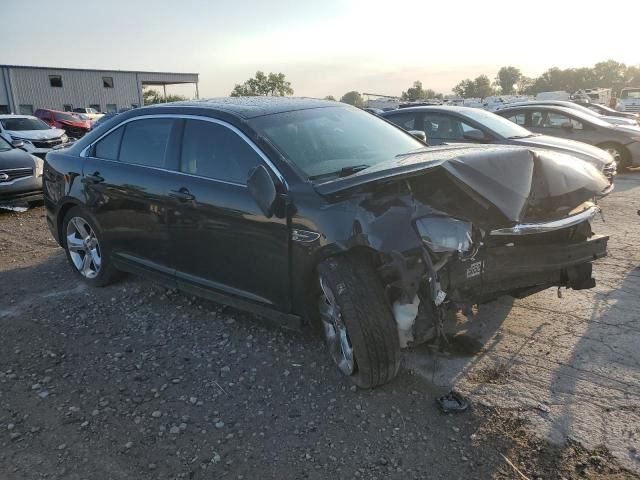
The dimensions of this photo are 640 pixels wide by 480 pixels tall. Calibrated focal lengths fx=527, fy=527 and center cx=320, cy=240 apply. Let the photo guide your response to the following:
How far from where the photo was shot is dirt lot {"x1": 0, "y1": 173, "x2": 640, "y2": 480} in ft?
8.59

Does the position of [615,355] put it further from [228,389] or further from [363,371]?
[228,389]

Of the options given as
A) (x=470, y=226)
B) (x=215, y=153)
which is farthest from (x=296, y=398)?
(x=215, y=153)

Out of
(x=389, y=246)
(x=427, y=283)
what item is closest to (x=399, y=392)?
(x=427, y=283)

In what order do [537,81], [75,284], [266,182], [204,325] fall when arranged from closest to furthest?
[266,182], [204,325], [75,284], [537,81]

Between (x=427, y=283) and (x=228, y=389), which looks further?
(x=228, y=389)

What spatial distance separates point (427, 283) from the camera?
3.00m

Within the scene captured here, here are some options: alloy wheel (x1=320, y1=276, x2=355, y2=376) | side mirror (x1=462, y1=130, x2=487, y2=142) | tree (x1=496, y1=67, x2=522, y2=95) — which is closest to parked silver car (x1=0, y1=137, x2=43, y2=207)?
side mirror (x1=462, y1=130, x2=487, y2=142)

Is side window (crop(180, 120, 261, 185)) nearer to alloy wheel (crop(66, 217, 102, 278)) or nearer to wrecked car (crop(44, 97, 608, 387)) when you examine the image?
wrecked car (crop(44, 97, 608, 387))

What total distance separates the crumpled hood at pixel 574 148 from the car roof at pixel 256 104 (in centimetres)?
413

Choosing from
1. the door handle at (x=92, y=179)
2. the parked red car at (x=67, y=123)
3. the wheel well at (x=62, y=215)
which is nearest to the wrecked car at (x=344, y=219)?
the door handle at (x=92, y=179)

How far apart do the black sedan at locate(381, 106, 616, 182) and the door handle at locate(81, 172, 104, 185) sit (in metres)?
5.07

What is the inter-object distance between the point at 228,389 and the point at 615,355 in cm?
253

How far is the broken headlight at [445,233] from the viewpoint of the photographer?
284 centimetres

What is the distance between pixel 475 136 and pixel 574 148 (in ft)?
A: 4.55
